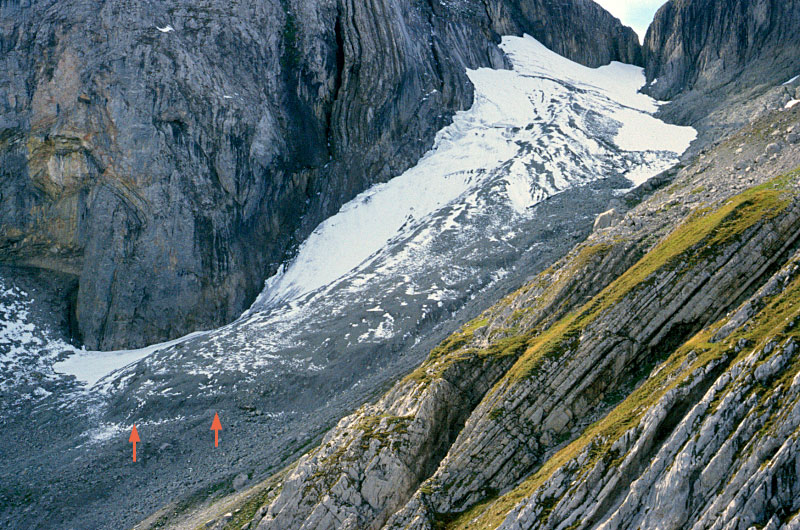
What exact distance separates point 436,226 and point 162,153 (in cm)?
2866

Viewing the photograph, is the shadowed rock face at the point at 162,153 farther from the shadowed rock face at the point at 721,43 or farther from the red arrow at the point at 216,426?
the shadowed rock face at the point at 721,43

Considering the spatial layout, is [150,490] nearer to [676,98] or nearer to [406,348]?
[406,348]

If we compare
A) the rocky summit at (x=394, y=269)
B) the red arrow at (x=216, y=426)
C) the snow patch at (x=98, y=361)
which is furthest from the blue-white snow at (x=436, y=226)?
the red arrow at (x=216, y=426)

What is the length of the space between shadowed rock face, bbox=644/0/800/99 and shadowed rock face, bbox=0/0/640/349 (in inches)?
2041

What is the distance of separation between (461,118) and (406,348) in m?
48.8

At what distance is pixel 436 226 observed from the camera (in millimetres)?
72375

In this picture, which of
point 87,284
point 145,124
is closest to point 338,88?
point 145,124

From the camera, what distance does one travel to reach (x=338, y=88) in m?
86.4

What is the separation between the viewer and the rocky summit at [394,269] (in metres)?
22.8

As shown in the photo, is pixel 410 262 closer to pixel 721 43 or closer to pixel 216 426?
pixel 216 426

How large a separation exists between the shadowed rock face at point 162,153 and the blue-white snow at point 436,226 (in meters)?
4.25

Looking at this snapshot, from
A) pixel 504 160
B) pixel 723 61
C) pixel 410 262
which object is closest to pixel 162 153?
pixel 410 262

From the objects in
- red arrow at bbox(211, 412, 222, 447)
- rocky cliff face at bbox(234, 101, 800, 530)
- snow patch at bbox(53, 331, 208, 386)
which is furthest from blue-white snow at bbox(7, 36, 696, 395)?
rocky cliff face at bbox(234, 101, 800, 530)

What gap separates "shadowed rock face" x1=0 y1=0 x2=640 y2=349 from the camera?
234ft
